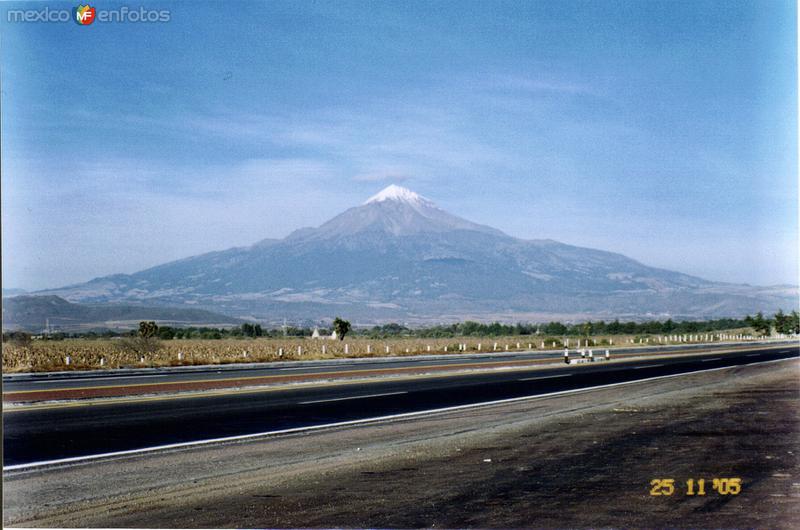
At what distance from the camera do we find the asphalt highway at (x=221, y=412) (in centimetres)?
1388

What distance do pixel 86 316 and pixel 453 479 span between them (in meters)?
170

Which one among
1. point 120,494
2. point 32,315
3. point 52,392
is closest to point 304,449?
point 120,494

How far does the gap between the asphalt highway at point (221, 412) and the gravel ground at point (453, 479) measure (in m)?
1.44

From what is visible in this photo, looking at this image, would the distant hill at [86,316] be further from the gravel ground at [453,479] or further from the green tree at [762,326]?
the gravel ground at [453,479]

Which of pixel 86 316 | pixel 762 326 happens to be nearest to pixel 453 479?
pixel 762 326

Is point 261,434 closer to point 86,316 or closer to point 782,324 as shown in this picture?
point 782,324

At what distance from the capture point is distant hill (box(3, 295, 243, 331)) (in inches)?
5960

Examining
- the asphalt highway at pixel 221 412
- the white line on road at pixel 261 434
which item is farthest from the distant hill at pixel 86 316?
the white line on road at pixel 261 434

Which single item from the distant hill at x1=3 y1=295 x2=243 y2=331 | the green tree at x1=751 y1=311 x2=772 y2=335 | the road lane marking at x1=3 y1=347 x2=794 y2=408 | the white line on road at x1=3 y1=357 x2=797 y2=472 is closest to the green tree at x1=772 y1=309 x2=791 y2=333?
the green tree at x1=751 y1=311 x2=772 y2=335

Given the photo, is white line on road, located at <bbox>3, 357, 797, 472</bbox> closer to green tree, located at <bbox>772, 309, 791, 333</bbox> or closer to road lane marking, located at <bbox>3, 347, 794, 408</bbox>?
road lane marking, located at <bbox>3, 347, 794, 408</bbox>

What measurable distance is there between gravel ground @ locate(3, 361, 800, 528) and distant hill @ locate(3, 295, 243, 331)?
13477 cm

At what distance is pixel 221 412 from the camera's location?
18.4 m

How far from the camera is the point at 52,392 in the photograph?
2341cm

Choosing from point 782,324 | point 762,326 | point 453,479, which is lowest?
point 453,479
